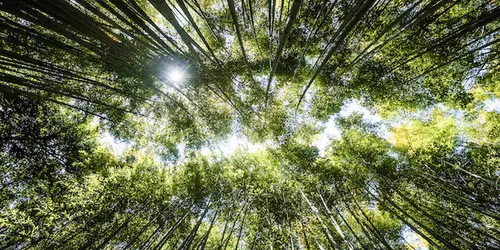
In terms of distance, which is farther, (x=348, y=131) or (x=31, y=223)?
(x=348, y=131)

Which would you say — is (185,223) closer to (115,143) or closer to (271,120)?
(115,143)

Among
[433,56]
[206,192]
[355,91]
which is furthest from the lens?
[206,192]

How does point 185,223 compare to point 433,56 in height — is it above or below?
below

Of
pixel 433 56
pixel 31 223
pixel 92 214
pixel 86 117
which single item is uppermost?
pixel 433 56

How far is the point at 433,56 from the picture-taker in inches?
187

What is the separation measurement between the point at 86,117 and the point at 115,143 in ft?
3.74

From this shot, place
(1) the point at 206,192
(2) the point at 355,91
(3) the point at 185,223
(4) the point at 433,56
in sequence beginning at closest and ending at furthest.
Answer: (4) the point at 433,56
(2) the point at 355,91
(1) the point at 206,192
(3) the point at 185,223

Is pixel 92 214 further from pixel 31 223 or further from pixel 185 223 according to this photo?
pixel 185 223

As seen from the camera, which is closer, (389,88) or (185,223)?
(389,88)

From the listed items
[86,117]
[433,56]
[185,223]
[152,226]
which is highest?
[433,56]

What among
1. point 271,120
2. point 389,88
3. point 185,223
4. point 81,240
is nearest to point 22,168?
point 81,240

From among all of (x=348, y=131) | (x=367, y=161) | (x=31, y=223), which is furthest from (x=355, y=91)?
(x=31, y=223)

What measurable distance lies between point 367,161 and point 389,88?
6.93 ft

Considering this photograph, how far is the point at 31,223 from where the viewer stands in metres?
5.38
